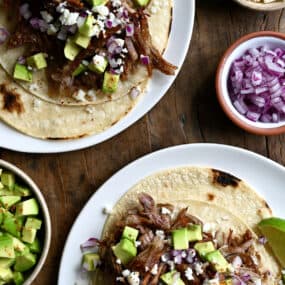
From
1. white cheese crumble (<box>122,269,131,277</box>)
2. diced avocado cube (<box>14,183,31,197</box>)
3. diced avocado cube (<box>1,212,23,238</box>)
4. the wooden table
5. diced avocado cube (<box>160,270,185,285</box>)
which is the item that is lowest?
diced avocado cube (<box>160,270,185,285</box>)

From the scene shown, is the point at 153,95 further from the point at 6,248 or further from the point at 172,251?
the point at 6,248

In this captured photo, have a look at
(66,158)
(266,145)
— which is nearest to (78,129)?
(66,158)

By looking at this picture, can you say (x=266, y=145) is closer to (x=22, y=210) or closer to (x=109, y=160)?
(x=109, y=160)

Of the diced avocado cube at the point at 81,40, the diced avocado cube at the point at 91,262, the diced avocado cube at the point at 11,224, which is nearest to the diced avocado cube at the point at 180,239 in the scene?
the diced avocado cube at the point at 91,262

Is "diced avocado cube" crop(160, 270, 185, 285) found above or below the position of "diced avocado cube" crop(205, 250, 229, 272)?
below

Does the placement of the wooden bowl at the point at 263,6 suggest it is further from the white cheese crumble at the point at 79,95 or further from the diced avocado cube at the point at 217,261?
the diced avocado cube at the point at 217,261

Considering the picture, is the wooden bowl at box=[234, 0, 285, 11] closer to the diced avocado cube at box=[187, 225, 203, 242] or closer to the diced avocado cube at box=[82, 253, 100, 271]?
the diced avocado cube at box=[187, 225, 203, 242]

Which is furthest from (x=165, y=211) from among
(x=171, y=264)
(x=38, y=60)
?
(x=38, y=60)

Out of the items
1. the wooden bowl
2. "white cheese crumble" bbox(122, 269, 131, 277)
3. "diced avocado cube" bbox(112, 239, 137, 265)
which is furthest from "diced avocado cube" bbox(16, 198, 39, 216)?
the wooden bowl
